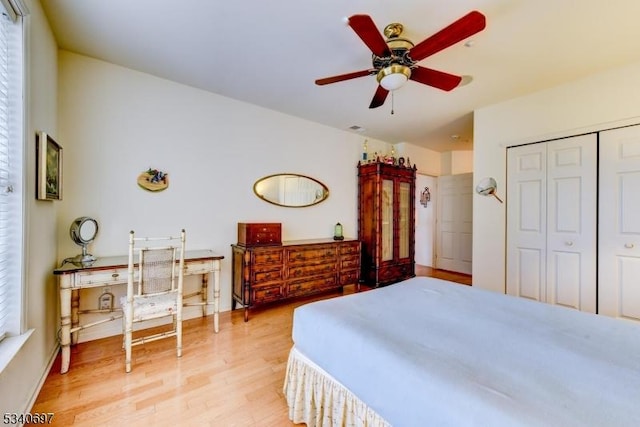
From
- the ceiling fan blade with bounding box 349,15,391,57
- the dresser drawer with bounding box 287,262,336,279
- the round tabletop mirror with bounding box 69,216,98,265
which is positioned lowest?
the dresser drawer with bounding box 287,262,336,279

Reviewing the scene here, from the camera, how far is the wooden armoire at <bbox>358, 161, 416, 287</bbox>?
4387 mm

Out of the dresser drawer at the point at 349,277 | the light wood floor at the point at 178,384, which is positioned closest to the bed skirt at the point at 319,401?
the light wood floor at the point at 178,384

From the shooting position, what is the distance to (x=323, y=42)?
2.21 m

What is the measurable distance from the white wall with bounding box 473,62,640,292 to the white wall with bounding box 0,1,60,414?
4.40 metres

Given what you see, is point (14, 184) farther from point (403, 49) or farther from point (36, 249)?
point (403, 49)

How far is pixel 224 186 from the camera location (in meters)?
3.35

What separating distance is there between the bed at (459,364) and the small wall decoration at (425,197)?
15.3 feet

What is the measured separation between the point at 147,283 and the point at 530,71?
13.3 feet

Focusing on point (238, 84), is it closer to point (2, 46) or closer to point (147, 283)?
point (2, 46)

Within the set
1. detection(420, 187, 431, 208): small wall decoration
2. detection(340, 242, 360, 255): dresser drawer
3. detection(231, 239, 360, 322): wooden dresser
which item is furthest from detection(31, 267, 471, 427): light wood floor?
detection(420, 187, 431, 208): small wall decoration

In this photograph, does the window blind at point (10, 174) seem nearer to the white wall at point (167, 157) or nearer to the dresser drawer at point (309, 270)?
the white wall at point (167, 157)

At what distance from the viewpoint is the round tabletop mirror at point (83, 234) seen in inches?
92.1

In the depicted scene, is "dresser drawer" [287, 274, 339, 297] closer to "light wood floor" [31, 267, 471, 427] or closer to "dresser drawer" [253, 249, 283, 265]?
"dresser drawer" [253, 249, 283, 265]

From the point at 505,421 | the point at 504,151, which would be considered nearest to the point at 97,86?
the point at 505,421
